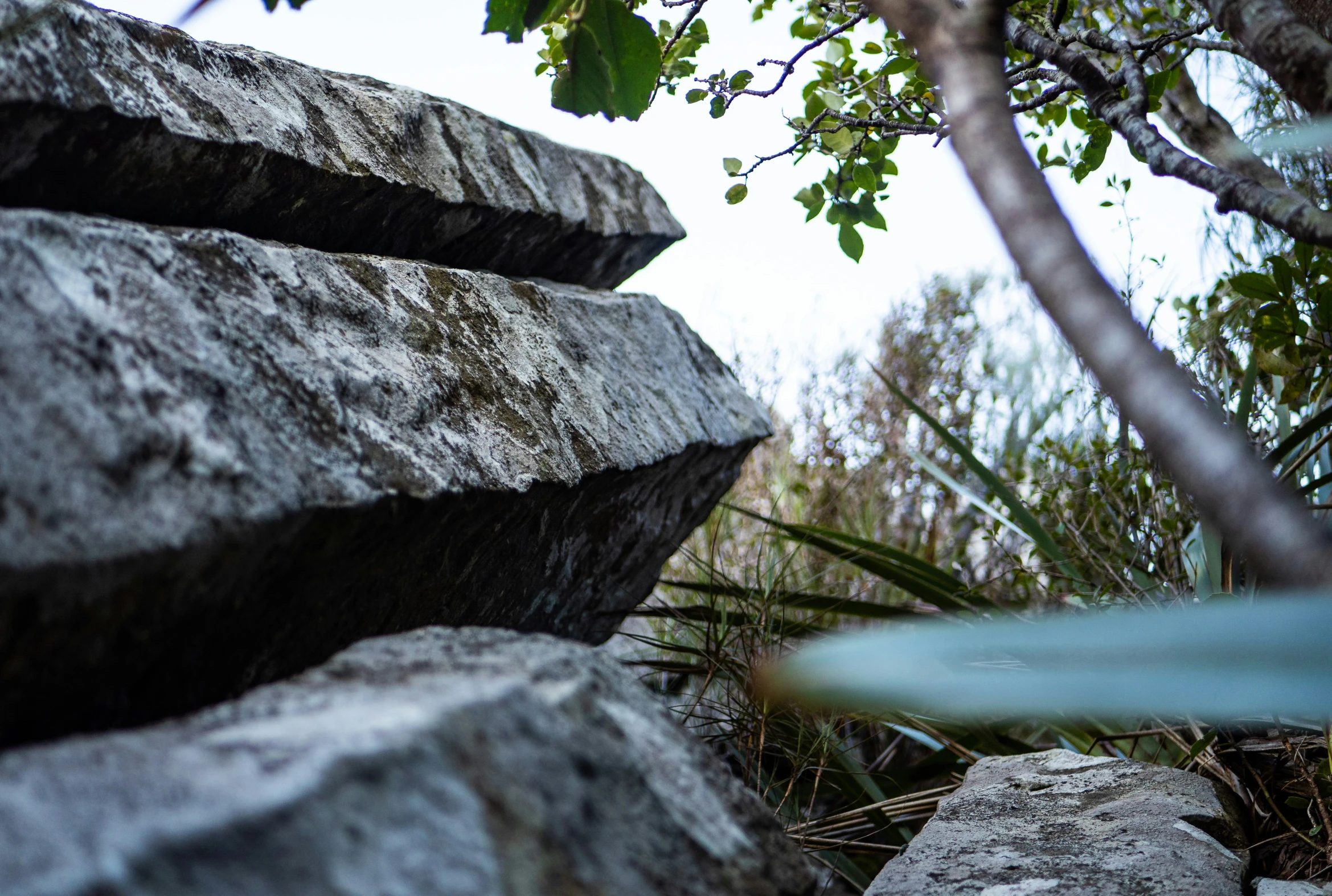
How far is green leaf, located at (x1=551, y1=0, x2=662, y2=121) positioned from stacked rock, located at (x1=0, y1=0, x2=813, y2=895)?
1.17 feet

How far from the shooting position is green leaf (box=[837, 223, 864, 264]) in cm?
188

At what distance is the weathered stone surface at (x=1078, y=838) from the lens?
129 centimetres

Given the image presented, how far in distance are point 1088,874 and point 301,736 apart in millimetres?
1193

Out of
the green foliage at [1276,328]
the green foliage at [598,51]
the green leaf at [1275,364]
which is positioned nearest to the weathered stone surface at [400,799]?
the green foliage at [598,51]

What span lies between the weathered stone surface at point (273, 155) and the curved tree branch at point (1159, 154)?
917 millimetres

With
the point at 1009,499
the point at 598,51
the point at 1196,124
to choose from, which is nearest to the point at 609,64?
the point at 598,51

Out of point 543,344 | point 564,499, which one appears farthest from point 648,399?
point 564,499

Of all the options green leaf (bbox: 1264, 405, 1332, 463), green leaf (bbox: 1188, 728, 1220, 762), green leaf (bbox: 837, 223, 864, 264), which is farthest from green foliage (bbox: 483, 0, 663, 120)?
green leaf (bbox: 1188, 728, 1220, 762)

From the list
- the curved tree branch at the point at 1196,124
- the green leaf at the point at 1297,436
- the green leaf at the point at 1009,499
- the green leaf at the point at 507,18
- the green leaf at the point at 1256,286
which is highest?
the curved tree branch at the point at 1196,124

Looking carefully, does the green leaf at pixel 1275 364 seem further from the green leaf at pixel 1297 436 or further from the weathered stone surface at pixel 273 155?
the weathered stone surface at pixel 273 155

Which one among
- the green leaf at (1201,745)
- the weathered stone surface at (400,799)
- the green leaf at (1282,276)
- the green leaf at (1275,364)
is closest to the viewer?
the weathered stone surface at (400,799)

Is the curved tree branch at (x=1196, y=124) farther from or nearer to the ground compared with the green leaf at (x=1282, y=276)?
farther from the ground

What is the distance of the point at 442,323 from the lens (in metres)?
1.29

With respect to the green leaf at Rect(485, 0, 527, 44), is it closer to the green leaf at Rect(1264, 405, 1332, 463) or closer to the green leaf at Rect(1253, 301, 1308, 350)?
the green leaf at Rect(1253, 301, 1308, 350)
